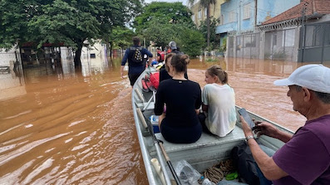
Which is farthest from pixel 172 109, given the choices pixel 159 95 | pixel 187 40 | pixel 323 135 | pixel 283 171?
pixel 187 40

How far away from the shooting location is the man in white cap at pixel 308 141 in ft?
3.78

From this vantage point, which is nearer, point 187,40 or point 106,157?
point 106,157

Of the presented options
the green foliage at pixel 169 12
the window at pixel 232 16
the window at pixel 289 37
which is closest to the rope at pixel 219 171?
the window at pixel 289 37

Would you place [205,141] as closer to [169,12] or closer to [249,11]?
[249,11]

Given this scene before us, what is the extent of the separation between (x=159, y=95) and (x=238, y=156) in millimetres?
1166

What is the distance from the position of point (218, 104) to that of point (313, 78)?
1453 mm

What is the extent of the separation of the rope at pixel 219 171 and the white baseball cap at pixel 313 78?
1568mm

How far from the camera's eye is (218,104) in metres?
2.71

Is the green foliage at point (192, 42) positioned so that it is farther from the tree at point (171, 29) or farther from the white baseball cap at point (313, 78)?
the white baseball cap at point (313, 78)

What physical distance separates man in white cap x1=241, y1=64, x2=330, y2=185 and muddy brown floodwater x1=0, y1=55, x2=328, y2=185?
2.33 m

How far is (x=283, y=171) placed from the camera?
1295mm

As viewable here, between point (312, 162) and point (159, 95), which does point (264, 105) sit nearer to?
point (159, 95)

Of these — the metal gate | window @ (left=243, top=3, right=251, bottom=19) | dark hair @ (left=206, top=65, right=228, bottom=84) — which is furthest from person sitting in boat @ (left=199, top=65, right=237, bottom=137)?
window @ (left=243, top=3, right=251, bottom=19)

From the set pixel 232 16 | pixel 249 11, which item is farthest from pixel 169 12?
pixel 249 11
